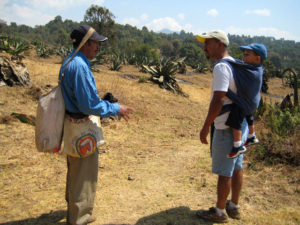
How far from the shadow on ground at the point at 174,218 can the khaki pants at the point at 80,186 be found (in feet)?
1.86

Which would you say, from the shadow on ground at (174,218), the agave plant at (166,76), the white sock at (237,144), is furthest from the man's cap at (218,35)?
the agave plant at (166,76)

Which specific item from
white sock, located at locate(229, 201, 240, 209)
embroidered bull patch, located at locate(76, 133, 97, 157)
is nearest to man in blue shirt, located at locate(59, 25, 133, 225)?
embroidered bull patch, located at locate(76, 133, 97, 157)

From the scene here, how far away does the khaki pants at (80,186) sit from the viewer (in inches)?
87.4

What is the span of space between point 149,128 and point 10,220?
139 inches

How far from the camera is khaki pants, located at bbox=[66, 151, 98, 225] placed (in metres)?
2.22

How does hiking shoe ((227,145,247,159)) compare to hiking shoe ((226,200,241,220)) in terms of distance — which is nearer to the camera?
hiking shoe ((227,145,247,159))

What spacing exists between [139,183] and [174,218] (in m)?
0.81

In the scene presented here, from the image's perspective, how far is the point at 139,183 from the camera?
3.33 metres

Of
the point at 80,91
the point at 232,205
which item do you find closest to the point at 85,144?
the point at 80,91

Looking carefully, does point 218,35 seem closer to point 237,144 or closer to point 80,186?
point 237,144

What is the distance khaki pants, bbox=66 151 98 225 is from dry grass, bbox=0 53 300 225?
12.8 inches

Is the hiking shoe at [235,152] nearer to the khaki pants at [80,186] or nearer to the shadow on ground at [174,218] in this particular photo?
the shadow on ground at [174,218]

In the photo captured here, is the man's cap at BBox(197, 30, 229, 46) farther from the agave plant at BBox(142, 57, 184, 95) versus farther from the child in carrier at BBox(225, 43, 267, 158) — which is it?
the agave plant at BBox(142, 57, 184, 95)

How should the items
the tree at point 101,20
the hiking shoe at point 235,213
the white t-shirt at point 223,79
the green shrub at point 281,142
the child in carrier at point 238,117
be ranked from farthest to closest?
the tree at point 101,20
the green shrub at point 281,142
the hiking shoe at point 235,213
the child in carrier at point 238,117
the white t-shirt at point 223,79
